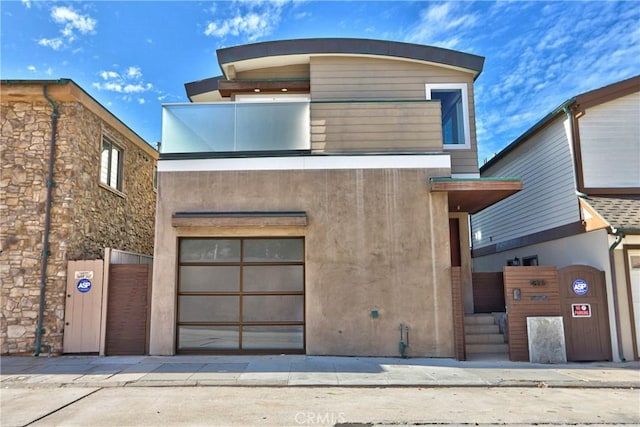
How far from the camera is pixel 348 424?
18.7 ft

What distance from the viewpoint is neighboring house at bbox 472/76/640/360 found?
10000 mm

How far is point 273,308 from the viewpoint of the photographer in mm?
10180

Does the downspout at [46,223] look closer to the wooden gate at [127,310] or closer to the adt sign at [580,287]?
the wooden gate at [127,310]

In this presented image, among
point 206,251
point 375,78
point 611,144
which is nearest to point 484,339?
point 611,144

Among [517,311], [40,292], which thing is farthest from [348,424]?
[40,292]

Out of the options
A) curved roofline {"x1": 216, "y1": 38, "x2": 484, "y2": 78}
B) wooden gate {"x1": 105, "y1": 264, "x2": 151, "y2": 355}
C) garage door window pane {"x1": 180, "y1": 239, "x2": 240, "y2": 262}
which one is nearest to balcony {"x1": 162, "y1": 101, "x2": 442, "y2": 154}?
garage door window pane {"x1": 180, "y1": 239, "x2": 240, "y2": 262}

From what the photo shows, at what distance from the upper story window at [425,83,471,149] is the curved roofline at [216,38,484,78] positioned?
604 millimetres

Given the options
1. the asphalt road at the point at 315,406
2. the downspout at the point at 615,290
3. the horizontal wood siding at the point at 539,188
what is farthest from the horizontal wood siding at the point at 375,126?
the asphalt road at the point at 315,406

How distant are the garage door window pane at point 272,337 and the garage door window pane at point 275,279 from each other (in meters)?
→ 0.84

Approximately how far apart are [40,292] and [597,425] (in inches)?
415

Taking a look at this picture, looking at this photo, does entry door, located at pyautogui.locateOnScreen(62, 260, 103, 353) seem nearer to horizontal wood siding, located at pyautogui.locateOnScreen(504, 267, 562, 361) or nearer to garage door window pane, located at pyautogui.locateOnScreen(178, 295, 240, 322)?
garage door window pane, located at pyautogui.locateOnScreen(178, 295, 240, 322)

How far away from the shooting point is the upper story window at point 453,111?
12094 millimetres

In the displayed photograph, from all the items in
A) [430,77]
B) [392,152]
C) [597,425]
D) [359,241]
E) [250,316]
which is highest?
[430,77]

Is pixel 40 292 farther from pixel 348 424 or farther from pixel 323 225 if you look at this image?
pixel 348 424
